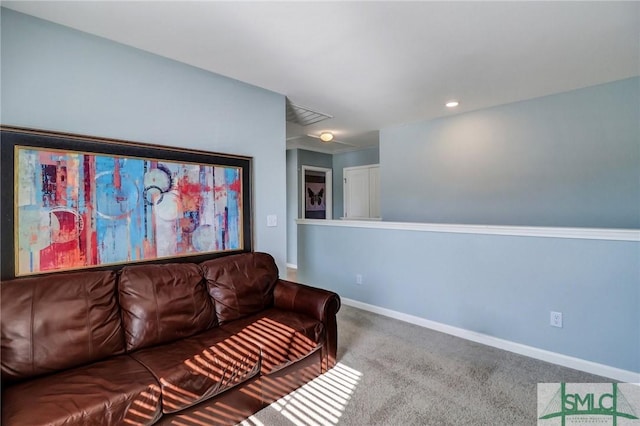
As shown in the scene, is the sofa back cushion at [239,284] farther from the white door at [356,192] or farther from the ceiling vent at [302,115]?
the white door at [356,192]

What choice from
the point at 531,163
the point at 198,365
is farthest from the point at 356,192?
the point at 198,365

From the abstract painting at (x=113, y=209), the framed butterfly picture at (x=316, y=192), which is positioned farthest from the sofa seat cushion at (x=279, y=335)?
the framed butterfly picture at (x=316, y=192)

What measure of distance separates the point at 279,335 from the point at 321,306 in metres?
0.40

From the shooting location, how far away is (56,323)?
157 centimetres

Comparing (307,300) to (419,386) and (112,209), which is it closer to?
(419,386)

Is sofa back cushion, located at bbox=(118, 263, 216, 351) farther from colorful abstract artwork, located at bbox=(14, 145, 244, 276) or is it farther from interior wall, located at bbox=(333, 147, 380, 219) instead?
interior wall, located at bbox=(333, 147, 380, 219)

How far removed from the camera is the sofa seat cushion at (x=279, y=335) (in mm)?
1903

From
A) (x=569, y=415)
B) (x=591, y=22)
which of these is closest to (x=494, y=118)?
(x=591, y=22)

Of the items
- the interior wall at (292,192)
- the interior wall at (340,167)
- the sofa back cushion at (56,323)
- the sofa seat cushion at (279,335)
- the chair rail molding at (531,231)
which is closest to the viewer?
the sofa back cushion at (56,323)

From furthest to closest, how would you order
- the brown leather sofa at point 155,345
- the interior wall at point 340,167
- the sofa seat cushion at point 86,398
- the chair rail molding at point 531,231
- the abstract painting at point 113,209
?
the interior wall at point 340,167
the chair rail molding at point 531,231
the abstract painting at point 113,209
the brown leather sofa at point 155,345
the sofa seat cushion at point 86,398

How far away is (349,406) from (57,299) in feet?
6.01

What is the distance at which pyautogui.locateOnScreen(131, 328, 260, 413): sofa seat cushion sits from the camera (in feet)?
4.88

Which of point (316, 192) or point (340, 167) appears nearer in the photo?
point (316, 192)

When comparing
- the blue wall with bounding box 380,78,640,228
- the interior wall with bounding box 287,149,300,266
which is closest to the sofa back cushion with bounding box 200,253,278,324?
the blue wall with bounding box 380,78,640,228
